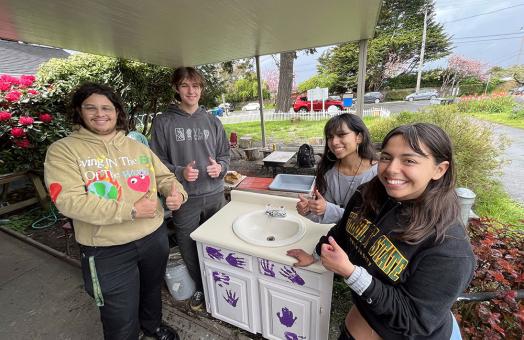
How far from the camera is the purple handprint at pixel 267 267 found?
1379mm

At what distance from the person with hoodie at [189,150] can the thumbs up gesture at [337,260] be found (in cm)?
114

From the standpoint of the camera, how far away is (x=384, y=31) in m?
16.9

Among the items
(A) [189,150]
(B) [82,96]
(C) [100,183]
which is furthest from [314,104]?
(C) [100,183]

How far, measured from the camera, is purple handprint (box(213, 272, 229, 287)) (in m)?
1.61

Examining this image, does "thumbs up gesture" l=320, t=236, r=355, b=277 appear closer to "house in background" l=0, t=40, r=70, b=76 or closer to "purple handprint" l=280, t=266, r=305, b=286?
"purple handprint" l=280, t=266, r=305, b=286

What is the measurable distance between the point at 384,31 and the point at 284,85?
12.3 meters

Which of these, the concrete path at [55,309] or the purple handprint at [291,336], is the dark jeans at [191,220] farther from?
the purple handprint at [291,336]

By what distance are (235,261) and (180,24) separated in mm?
2455

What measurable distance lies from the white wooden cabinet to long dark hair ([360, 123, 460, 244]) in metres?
0.56

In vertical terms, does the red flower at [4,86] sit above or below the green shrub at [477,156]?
above

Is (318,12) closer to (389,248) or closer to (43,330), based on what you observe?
(389,248)

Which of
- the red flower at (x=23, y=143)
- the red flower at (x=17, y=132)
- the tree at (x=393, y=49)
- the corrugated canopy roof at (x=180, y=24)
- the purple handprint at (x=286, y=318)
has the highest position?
the tree at (x=393, y=49)

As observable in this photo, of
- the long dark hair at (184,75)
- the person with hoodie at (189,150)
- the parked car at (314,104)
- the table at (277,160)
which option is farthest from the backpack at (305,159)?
the parked car at (314,104)

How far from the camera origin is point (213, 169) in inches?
72.6
